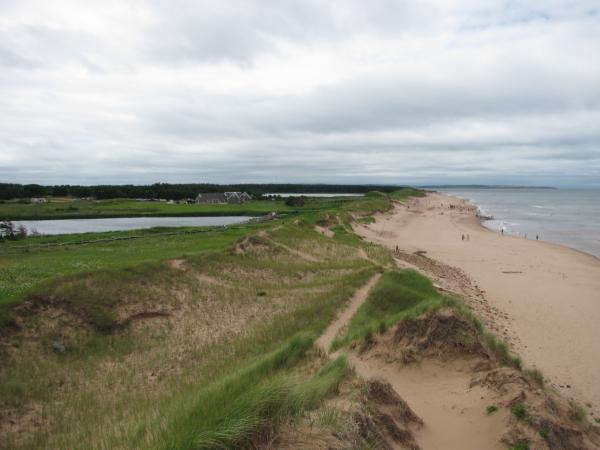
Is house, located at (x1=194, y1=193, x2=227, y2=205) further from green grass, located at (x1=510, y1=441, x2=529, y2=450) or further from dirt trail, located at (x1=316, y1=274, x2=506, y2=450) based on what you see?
green grass, located at (x1=510, y1=441, x2=529, y2=450)

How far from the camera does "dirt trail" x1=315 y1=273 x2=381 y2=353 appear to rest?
44.5 feet

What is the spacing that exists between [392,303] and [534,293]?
11.7 m

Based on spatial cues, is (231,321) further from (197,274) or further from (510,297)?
(510,297)

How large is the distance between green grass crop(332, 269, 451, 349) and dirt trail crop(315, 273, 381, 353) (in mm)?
324

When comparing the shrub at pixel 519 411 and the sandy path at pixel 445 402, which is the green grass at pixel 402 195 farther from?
the shrub at pixel 519 411

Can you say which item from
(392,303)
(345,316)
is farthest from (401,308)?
(345,316)

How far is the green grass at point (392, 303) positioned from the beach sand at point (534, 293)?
302cm

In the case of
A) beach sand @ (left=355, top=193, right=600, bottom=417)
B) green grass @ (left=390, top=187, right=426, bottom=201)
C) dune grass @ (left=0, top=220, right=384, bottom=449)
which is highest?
green grass @ (left=390, top=187, right=426, bottom=201)

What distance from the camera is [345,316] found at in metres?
16.6

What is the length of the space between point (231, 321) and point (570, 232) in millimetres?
54074

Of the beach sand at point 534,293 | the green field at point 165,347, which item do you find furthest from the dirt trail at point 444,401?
the beach sand at point 534,293

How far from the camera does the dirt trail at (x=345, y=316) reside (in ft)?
44.5

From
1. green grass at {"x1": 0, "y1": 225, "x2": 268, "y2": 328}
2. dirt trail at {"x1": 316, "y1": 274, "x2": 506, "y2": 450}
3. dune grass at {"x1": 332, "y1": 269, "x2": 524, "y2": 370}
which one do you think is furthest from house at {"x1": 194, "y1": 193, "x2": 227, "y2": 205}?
dirt trail at {"x1": 316, "y1": 274, "x2": 506, "y2": 450}

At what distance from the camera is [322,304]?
707 inches
